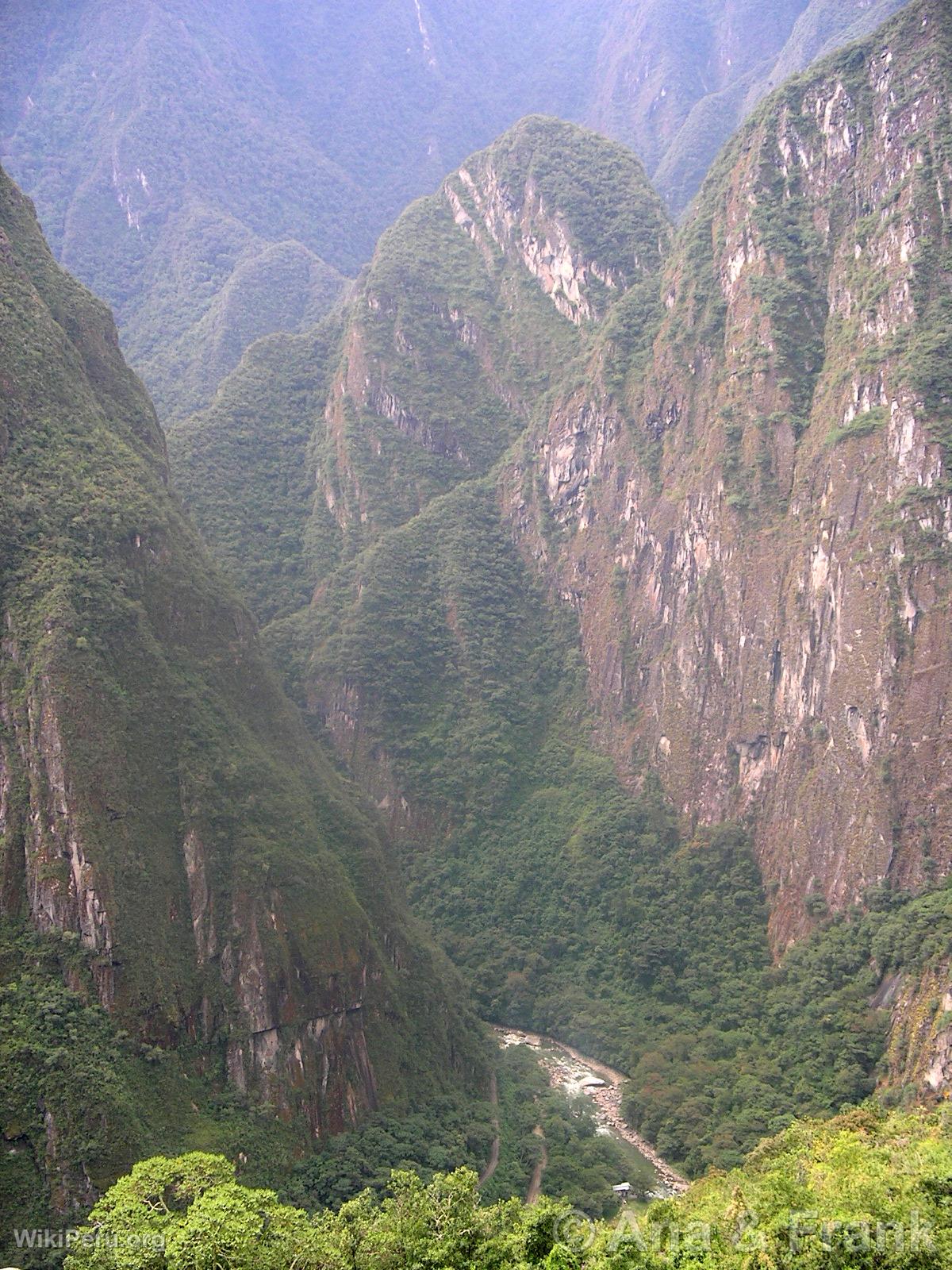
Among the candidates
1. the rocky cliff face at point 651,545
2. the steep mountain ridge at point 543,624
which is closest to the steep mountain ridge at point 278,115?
the steep mountain ridge at point 543,624

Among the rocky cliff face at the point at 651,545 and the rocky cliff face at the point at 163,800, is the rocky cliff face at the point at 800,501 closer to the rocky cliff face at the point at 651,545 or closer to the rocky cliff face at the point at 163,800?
the rocky cliff face at the point at 651,545

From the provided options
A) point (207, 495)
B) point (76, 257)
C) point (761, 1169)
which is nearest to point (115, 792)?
point (761, 1169)

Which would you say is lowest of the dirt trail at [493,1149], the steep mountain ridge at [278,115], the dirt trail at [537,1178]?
the dirt trail at [537,1178]

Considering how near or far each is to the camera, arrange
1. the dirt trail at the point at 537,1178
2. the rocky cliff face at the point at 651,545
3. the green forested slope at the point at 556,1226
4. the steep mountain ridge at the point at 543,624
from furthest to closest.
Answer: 1. the rocky cliff face at the point at 651,545
2. the steep mountain ridge at the point at 543,624
3. the dirt trail at the point at 537,1178
4. the green forested slope at the point at 556,1226

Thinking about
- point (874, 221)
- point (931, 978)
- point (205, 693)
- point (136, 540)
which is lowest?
point (931, 978)

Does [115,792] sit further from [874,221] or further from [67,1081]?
[874,221]

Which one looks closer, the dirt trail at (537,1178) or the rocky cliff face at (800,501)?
the dirt trail at (537,1178)
